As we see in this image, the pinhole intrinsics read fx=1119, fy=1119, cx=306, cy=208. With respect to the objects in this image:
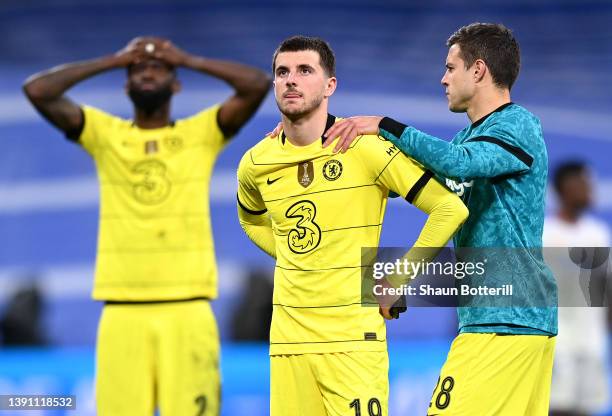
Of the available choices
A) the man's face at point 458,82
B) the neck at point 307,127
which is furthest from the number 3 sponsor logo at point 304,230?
the man's face at point 458,82

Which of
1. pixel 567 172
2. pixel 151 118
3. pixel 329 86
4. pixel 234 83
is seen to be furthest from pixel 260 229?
pixel 567 172

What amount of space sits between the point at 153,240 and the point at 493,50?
239 cm

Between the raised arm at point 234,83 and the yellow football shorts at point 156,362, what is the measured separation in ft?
3.68

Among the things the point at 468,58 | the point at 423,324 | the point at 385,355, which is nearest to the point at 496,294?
the point at 385,355

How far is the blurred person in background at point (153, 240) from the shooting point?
20.1 ft

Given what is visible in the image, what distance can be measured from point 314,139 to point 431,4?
7.46m

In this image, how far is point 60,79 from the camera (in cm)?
666

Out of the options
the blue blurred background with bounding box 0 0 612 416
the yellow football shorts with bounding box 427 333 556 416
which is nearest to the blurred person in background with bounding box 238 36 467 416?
the yellow football shorts with bounding box 427 333 556 416

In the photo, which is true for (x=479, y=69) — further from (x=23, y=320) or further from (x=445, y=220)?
(x=23, y=320)

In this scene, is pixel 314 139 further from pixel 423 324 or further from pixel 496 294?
pixel 423 324

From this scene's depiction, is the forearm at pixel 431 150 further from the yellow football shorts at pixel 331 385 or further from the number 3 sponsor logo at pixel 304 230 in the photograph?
the yellow football shorts at pixel 331 385

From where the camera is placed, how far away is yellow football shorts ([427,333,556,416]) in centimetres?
448

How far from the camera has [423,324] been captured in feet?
35.7

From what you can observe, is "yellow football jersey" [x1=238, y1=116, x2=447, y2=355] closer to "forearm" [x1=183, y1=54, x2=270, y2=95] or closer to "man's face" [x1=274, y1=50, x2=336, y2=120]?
"man's face" [x1=274, y1=50, x2=336, y2=120]
